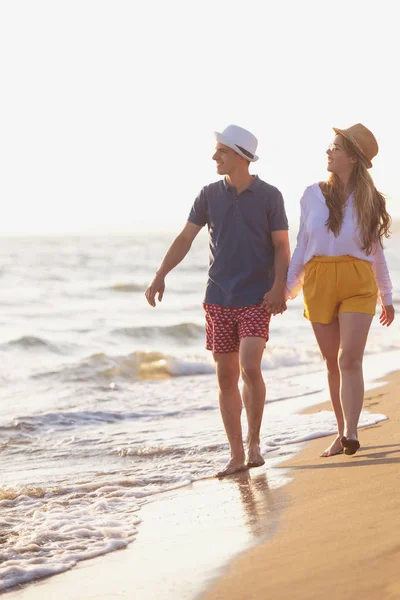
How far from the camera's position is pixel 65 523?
15.7 feet

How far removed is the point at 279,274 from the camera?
543 centimetres

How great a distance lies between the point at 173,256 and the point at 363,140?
1299 mm

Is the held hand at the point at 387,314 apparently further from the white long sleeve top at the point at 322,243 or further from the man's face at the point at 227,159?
the man's face at the point at 227,159

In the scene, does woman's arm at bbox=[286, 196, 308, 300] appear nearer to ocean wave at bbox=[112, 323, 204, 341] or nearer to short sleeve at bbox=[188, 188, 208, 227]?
short sleeve at bbox=[188, 188, 208, 227]

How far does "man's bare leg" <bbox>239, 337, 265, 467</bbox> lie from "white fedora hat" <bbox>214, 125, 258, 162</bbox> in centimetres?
104

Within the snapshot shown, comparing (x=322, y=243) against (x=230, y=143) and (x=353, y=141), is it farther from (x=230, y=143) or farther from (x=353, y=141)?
(x=230, y=143)

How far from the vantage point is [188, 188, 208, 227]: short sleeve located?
5594 mm

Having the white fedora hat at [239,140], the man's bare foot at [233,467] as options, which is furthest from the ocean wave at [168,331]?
the white fedora hat at [239,140]

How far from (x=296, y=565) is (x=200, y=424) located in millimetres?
4381

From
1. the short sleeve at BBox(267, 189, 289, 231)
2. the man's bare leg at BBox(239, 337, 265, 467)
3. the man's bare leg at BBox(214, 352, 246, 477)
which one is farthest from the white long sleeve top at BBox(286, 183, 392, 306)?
the man's bare leg at BBox(214, 352, 246, 477)

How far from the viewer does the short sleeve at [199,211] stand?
5594 millimetres

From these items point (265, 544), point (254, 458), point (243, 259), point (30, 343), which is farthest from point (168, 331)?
point (265, 544)

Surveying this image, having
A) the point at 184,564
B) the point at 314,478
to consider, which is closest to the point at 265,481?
the point at 314,478

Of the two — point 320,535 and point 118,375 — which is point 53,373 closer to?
point 118,375
